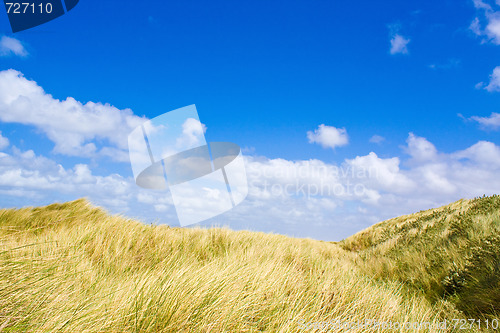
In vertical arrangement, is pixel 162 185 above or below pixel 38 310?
above

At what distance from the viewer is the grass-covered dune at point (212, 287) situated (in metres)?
1.89

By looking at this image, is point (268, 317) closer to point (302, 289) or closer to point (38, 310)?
point (302, 289)

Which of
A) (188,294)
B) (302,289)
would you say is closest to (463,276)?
(302,289)

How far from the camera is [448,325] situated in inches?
119

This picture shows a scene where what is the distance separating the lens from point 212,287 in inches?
99.0

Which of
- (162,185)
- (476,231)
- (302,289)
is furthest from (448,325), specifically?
(162,185)

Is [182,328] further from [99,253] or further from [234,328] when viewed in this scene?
[99,253]

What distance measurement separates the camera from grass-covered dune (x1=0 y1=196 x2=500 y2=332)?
6.21 ft

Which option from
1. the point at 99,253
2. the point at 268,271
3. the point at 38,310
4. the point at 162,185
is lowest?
the point at 268,271

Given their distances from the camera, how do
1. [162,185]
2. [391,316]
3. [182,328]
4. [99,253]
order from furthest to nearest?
[162,185] < [99,253] < [391,316] < [182,328]

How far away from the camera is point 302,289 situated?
3.25m

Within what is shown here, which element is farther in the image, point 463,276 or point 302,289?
point 463,276

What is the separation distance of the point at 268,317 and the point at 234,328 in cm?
36

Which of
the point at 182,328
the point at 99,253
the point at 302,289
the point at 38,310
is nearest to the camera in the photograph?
the point at 38,310
